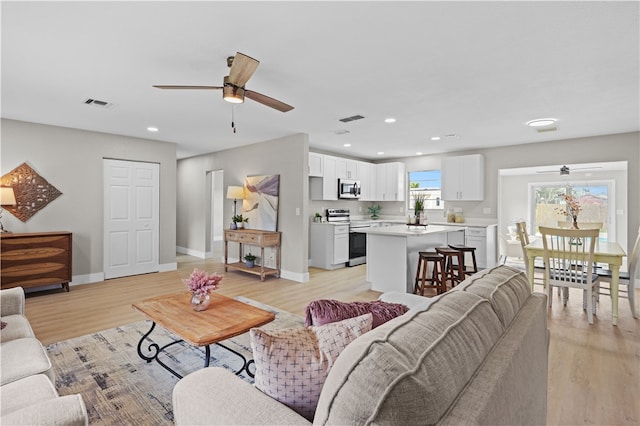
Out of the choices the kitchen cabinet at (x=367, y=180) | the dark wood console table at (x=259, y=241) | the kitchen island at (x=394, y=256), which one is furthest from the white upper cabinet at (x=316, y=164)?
the kitchen island at (x=394, y=256)

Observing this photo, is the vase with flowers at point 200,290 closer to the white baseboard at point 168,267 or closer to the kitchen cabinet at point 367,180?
the white baseboard at point 168,267

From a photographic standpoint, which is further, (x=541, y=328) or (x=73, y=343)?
(x=73, y=343)

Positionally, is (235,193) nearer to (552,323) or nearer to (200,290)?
(200,290)

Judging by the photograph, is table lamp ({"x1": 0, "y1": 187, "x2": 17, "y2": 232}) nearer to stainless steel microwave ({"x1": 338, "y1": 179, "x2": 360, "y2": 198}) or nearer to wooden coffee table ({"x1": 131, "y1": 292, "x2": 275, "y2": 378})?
wooden coffee table ({"x1": 131, "y1": 292, "x2": 275, "y2": 378})

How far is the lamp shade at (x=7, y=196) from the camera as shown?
13.9 feet

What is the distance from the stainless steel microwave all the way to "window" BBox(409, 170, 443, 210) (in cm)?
140

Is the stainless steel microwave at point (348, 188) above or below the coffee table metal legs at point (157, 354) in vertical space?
above

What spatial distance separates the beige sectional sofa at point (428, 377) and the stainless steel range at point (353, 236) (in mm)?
5397

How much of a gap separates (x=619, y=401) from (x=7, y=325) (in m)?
3.86

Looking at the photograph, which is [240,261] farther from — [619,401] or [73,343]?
[619,401]

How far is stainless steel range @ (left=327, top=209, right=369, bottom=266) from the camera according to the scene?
6.79 meters

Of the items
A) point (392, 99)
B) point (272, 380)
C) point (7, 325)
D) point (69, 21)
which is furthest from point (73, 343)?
point (392, 99)

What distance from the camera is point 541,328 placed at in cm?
148

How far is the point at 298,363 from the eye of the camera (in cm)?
A: 100
